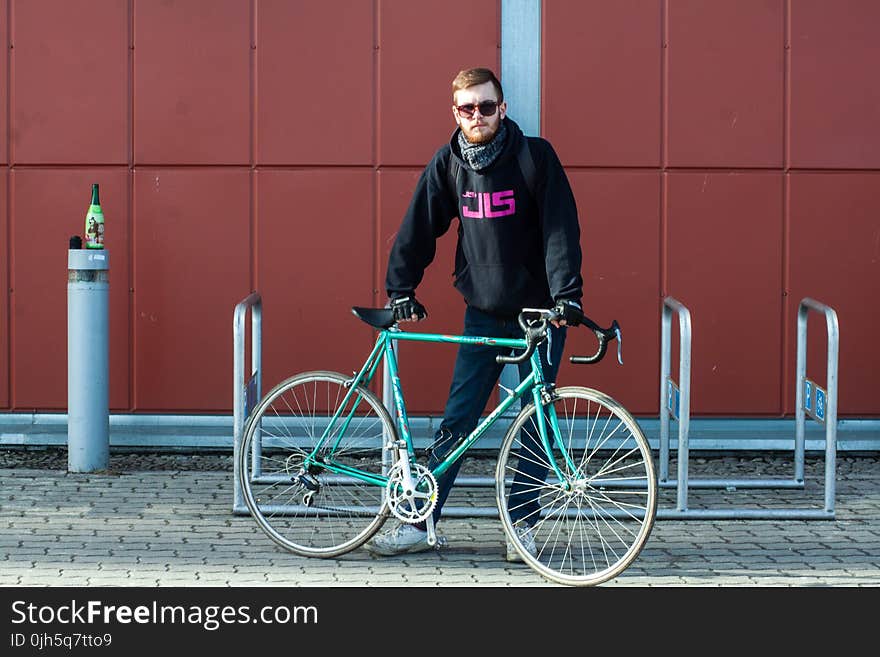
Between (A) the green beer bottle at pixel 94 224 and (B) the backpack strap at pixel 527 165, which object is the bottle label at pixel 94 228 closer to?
(A) the green beer bottle at pixel 94 224

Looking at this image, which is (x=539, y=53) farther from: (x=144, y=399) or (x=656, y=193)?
(x=144, y=399)

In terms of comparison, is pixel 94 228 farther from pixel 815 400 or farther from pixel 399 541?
pixel 815 400

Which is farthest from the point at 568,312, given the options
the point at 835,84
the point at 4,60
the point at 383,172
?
the point at 4,60

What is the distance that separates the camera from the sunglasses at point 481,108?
232 inches

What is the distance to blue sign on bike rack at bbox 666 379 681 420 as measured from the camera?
24.0 feet

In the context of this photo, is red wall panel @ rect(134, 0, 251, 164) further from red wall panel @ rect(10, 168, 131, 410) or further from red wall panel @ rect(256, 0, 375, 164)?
red wall panel @ rect(10, 168, 131, 410)

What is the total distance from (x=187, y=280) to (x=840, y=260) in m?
4.02

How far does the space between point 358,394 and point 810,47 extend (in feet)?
13.8

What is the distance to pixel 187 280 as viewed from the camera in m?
8.91

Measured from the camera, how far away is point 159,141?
29.0 ft

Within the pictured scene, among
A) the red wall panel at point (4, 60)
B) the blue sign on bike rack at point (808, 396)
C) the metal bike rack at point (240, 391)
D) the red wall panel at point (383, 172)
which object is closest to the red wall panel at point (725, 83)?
the red wall panel at point (383, 172)

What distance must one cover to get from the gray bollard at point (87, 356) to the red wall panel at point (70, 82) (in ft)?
3.11

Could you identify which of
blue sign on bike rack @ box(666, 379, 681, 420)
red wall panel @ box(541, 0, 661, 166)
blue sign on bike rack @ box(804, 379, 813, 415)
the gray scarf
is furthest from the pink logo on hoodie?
red wall panel @ box(541, 0, 661, 166)
